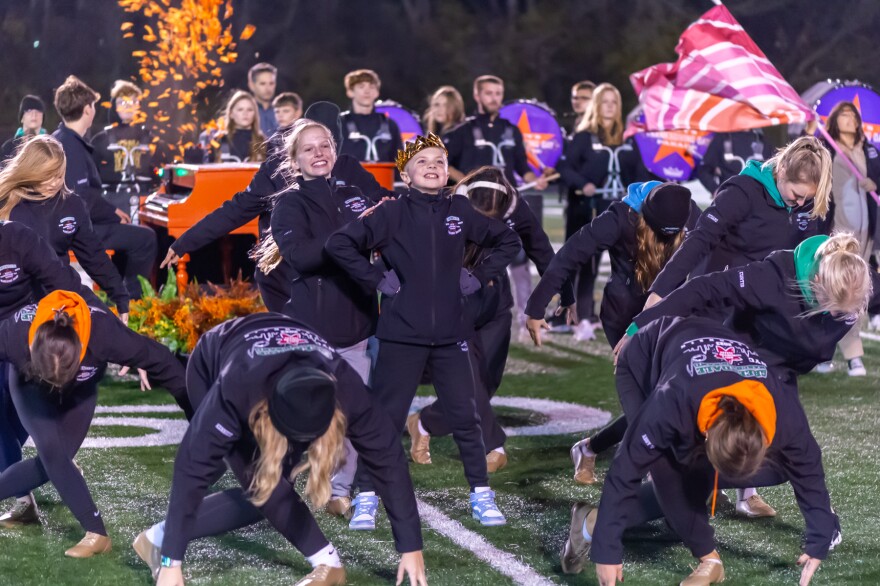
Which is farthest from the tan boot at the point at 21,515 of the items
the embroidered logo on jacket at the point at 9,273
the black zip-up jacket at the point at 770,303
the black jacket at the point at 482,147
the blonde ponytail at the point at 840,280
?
the black jacket at the point at 482,147

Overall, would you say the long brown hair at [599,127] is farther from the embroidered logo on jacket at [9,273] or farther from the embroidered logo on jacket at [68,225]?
the embroidered logo on jacket at [9,273]

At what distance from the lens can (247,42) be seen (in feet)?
75.7

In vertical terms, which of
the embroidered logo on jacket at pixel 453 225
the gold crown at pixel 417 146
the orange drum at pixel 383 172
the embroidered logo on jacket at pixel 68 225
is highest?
the gold crown at pixel 417 146

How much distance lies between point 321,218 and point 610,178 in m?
5.83

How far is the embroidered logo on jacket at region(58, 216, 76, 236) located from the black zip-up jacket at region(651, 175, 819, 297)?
2.94m

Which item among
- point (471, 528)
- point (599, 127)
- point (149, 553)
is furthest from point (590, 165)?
point (149, 553)

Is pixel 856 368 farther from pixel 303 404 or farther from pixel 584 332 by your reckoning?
pixel 303 404

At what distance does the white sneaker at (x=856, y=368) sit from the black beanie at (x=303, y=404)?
604 cm

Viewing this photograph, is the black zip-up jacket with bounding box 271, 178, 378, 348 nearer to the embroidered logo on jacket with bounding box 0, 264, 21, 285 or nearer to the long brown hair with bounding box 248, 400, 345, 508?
the embroidered logo on jacket with bounding box 0, 264, 21, 285

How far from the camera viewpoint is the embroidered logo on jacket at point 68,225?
6562mm

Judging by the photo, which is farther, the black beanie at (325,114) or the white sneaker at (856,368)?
the white sneaker at (856,368)

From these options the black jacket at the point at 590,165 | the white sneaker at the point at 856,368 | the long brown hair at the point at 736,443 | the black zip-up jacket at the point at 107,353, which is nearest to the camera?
the long brown hair at the point at 736,443

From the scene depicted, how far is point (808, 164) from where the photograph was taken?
602 cm

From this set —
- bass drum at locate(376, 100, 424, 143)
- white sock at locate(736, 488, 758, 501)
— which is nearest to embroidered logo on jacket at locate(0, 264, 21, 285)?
white sock at locate(736, 488, 758, 501)
